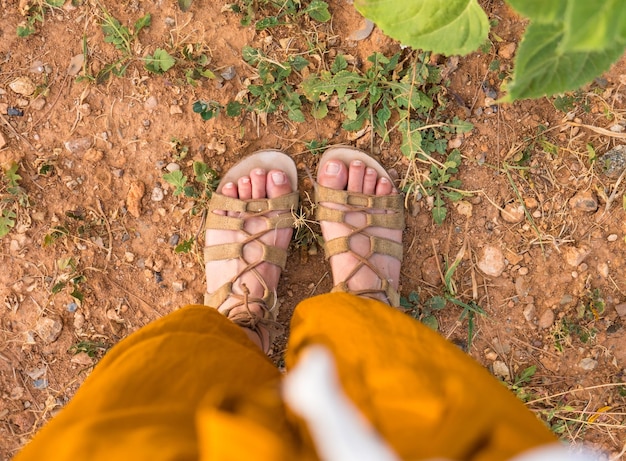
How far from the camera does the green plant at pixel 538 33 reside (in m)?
0.69

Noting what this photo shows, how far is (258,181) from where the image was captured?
1.84 metres

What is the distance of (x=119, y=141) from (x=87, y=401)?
42.8 inches

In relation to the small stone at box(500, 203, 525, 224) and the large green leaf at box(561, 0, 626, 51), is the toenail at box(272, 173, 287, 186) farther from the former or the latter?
the large green leaf at box(561, 0, 626, 51)

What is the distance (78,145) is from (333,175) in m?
0.90

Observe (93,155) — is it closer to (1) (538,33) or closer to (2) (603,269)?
(1) (538,33)

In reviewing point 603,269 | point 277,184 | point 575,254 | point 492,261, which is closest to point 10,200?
point 277,184

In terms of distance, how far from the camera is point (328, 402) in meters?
0.58

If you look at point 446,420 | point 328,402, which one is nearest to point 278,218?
point 446,420

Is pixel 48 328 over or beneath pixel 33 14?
beneath

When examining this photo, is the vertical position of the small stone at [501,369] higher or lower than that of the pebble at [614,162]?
lower

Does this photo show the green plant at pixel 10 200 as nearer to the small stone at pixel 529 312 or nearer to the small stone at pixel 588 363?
the small stone at pixel 529 312

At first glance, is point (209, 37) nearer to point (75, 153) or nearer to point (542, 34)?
point (75, 153)

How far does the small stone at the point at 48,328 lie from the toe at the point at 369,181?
1.21 meters

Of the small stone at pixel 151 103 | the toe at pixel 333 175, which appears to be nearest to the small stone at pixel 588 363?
the toe at pixel 333 175
